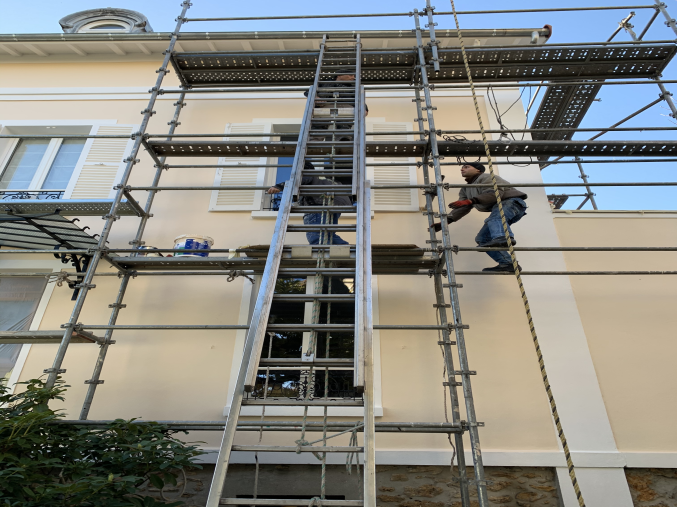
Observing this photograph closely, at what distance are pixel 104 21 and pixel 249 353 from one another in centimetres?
904

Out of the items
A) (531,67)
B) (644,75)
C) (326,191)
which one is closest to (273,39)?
(531,67)

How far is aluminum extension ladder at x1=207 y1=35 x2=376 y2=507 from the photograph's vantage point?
1.89m

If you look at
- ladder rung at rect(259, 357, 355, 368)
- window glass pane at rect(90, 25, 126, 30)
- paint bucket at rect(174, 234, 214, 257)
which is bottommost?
ladder rung at rect(259, 357, 355, 368)

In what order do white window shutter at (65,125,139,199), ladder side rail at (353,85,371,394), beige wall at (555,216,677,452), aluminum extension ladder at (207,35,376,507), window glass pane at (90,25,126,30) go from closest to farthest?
aluminum extension ladder at (207,35,376,507) → ladder side rail at (353,85,371,394) → beige wall at (555,216,677,452) → white window shutter at (65,125,139,199) → window glass pane at (90,25,126,30)

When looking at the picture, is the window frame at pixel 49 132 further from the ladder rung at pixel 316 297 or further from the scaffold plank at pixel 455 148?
the ladder rung at pixel 316 297

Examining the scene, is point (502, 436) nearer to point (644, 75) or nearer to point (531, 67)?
point (531, 67)

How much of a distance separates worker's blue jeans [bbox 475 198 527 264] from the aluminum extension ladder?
1611 millimetres

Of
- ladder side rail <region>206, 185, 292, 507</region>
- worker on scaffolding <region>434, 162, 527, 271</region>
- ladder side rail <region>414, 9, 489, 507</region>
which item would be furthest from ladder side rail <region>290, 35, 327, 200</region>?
worker on scaffolding <region>434, 162, 527, 271</region>

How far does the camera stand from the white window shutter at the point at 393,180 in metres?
5.96

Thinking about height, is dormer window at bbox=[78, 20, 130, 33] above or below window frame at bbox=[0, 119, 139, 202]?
above

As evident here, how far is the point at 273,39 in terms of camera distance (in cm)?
718

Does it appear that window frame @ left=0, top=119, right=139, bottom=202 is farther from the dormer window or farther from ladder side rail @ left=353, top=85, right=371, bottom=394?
ladder side rail @ left=353, top=85, right=371, bottom=394

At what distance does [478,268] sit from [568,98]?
11.2 feet

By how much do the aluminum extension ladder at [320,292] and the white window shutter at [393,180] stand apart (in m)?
1.00
